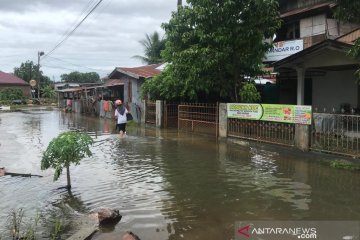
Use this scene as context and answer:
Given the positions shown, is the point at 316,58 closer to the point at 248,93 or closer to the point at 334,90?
the point at 334,90

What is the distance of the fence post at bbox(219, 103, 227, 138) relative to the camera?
652 inches

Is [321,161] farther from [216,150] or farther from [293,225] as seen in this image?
[293,225]

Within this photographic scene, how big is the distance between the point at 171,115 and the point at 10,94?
4547 cm

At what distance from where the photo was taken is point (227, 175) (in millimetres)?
9867

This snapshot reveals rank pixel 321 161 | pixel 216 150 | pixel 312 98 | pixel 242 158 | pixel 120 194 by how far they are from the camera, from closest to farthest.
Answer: pixel 120 194 → pixel 321 161 → pixel 242 158 → pixel 216 150 → pixel 312 98

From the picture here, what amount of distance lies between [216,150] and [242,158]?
171cm

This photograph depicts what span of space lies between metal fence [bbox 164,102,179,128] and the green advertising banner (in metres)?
6.02

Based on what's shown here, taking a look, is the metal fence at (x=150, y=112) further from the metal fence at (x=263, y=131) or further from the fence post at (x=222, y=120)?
the metal fence at (x=263, y=131)

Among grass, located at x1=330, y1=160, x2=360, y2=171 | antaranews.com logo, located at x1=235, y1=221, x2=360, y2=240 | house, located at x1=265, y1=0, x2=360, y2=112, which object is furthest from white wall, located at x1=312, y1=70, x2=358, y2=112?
antaranews.com logo, located at x1=235, y1=221, x2=360, y2=240

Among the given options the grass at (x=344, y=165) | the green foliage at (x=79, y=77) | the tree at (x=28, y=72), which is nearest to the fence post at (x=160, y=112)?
the grass at (x=344, y=165)

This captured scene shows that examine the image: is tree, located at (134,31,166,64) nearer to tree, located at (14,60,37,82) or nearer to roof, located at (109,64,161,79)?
roof, located at (109,64,161,79)

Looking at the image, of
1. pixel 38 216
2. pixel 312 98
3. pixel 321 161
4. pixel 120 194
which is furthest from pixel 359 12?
pixel 312 98

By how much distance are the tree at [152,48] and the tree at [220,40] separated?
23996 millimetres

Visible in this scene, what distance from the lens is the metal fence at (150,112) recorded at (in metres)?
23.5
